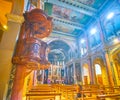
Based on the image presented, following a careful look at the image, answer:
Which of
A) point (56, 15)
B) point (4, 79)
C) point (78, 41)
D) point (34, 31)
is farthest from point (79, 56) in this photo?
point (4, 79)

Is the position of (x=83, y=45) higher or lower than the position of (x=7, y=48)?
higher

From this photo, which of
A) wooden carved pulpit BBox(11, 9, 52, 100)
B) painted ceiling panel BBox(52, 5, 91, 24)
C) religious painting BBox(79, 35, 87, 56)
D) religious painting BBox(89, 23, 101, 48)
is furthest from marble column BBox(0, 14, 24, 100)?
religious painting BBox(79, 35, 87, 56)

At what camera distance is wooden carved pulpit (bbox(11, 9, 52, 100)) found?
3057mm

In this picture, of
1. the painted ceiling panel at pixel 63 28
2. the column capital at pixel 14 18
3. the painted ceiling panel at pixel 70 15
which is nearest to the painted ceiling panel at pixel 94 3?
the painted ceiling panel at pixel 70 15

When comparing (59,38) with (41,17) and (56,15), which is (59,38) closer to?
(56,15)

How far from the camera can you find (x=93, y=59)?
13.7 meters

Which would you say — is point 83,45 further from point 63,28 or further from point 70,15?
point 70,15

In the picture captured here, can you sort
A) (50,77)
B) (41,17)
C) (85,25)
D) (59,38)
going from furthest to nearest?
(50,77) → (59,38) → (85,25) → (41,17)

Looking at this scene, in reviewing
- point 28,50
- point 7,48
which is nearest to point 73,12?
point 28,50

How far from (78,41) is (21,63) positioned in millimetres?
15772

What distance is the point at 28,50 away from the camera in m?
3.23

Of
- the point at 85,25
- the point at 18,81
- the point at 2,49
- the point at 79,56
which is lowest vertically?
the point at 18,81

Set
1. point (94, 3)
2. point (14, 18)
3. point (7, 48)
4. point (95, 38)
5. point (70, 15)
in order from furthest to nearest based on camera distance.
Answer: point (70, 15) < point (95, 38) < point (94, 3) < point (14, 18) < point (7, 48)

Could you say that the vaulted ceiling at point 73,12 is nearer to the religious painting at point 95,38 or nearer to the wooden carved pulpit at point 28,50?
the religious painting at point 95,38
